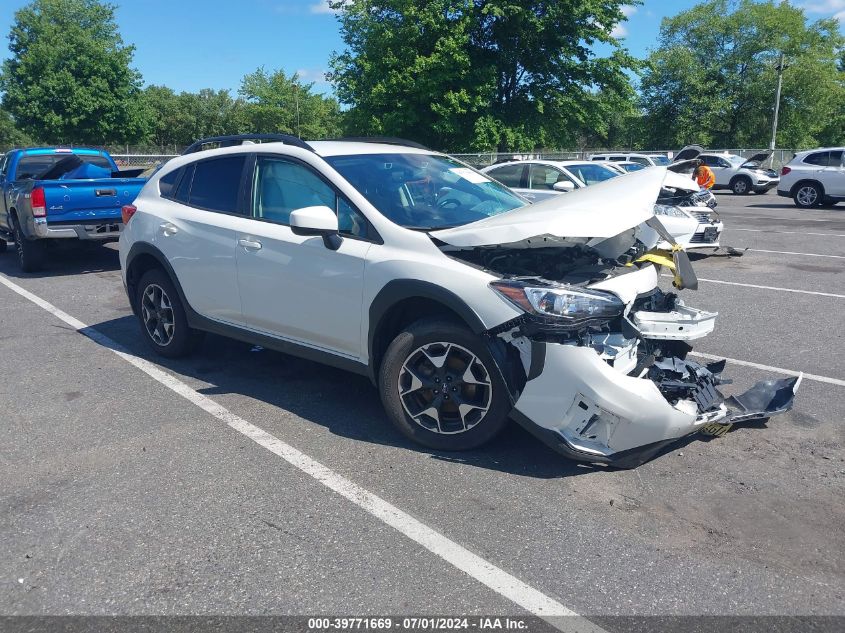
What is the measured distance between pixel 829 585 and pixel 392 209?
302cm

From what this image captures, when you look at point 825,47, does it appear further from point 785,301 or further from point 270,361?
point 270,361

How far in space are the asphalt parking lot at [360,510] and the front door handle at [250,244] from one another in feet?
3.49

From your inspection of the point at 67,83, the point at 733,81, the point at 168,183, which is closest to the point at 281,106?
the point at 67,83

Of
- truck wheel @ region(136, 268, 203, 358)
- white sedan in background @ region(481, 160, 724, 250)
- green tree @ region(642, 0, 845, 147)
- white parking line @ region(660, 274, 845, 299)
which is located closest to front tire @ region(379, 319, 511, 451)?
truck wheel @ region(136, 268, 203, 358)

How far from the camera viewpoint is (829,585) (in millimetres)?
2912

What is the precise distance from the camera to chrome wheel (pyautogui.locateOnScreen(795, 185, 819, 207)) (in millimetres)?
21583

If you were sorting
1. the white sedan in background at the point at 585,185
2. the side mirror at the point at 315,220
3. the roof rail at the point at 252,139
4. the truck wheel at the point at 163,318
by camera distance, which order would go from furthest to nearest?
1. the white sedan in background at the point at 585,185
2. the truck wheel at the point at 163,318
3. the roof rail at the point at 252,139
4. the side mirror at the point at 315,220

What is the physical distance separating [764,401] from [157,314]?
4.65 meters

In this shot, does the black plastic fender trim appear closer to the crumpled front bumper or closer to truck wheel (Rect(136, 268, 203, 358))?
truck wheel (Rect(136, 268, 203, 358))

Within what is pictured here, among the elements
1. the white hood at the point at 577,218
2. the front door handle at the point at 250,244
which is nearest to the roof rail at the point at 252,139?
the front door handle at the point at 250,244

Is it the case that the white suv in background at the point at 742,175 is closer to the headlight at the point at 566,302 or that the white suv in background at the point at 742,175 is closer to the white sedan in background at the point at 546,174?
the white sedan in background at the point at 546,174

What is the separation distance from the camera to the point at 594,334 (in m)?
3.82

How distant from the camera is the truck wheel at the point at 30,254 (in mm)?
10477

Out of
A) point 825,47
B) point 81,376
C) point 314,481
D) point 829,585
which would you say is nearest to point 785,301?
point 829,585
